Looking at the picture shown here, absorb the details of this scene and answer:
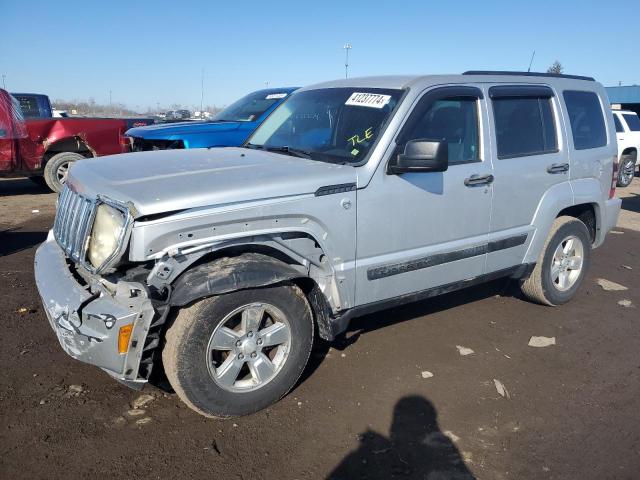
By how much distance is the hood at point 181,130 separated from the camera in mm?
7457

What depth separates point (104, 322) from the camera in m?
2.67

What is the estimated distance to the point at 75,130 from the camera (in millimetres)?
10172

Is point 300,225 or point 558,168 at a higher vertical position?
point 558,168

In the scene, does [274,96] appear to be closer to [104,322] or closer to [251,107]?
[251,107]

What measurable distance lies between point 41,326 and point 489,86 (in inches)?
158

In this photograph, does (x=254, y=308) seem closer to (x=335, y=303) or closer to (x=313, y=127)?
(x=335, y=303)

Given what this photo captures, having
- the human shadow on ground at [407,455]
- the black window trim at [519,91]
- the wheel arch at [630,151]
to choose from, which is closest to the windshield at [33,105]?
the black window trim at [519,91]

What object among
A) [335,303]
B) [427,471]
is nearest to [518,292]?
[335,303]

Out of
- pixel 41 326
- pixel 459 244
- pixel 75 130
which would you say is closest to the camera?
pixel 459 244

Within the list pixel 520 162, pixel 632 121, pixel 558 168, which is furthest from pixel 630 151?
pixel 520 162

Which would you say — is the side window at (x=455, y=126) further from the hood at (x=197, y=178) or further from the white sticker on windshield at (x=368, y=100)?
the hood at (x=197, y=178)

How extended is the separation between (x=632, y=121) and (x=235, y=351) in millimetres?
14945

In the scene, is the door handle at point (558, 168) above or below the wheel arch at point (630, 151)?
above

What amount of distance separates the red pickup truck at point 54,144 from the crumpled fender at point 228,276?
25.5 feet
